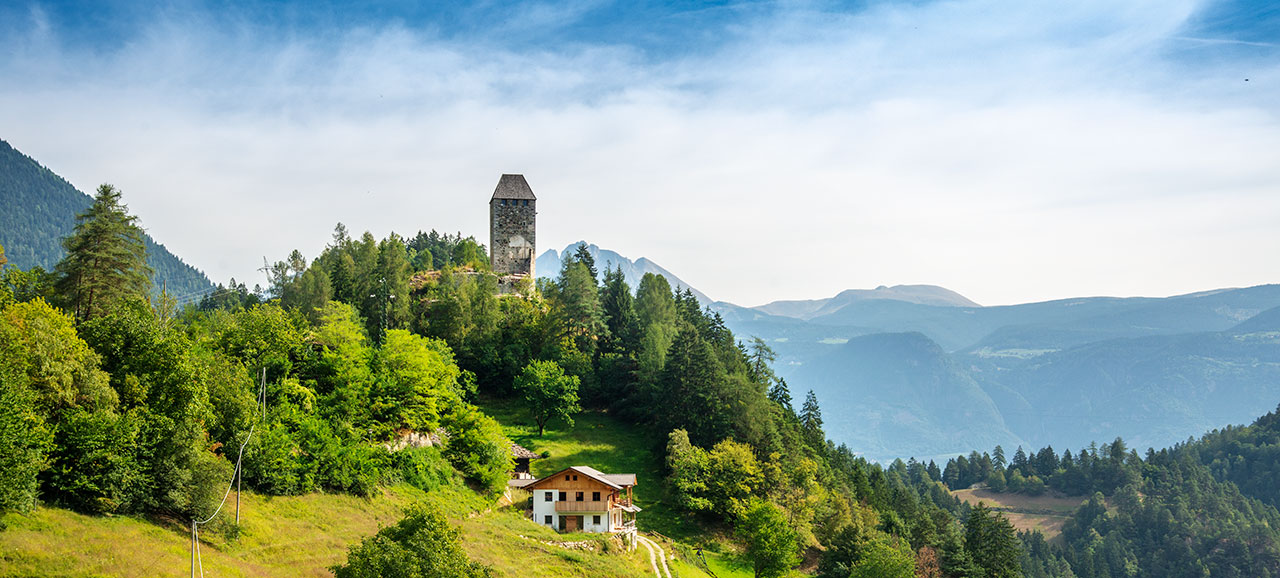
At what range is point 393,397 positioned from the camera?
6450 centimetres

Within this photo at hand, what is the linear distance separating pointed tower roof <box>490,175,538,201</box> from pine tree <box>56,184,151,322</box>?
1932 inches

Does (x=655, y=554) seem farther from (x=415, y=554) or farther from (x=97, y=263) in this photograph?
(x=97, y=263)

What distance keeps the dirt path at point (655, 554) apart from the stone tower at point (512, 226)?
42.1 metres

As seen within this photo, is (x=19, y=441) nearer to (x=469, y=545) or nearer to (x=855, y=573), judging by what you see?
(x=469, y=545)

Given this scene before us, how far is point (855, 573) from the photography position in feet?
232

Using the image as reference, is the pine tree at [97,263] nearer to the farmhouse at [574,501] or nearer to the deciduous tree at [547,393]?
the farmhouse at [574,501]

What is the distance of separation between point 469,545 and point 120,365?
2073 cm

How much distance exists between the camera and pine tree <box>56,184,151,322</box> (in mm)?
52875

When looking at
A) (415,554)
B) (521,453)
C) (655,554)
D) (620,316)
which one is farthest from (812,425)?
(415,554)

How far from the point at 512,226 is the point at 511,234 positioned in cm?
92

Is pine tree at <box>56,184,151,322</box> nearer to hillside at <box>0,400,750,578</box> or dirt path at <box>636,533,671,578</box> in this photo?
hillside at <box>0,400,750,578</box>

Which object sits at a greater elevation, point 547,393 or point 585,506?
point 547,393

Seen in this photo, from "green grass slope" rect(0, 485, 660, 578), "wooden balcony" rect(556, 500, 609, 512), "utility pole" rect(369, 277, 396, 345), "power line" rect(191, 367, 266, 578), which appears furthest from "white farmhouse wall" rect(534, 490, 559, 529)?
"utility pole" rect(369, 277, 396, 345)

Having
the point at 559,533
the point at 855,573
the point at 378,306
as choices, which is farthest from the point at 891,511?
the point at 378,306
